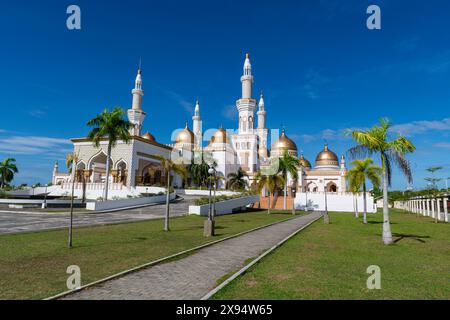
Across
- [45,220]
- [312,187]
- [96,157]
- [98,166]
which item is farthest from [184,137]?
[45,220]

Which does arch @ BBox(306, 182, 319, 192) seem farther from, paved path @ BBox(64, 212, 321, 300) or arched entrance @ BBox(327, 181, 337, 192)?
paved path @ BBox(64, 212, 321, 300)

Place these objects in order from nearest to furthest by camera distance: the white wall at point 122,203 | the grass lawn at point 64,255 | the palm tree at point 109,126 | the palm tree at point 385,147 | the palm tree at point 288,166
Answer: the grass lawn at point 64,255 < the palm tree at point 385,147 < the white wall at point 122,203 < the palm tree at point 109,126 < the palm tree at point 288,166

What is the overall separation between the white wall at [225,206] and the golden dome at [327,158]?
3822 centimetres

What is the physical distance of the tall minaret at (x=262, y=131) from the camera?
7444 centimetres

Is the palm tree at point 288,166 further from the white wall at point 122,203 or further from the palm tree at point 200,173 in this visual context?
the palm tree at point 200,173

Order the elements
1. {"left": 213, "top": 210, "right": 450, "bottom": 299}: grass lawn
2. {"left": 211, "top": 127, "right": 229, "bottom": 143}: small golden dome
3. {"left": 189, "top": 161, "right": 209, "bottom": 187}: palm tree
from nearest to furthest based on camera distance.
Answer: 1. {"left": 213, "top": 210, "right": 450, "bottom": 299}: grass lawn
2. {"left": 189, "top": 161, "right": 209, "bottom": 187}: palm tree
3. {"left": 211, "top": 127, "right": 229, "bottom": 143}: small golden dome

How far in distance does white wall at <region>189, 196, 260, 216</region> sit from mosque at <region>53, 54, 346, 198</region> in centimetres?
829

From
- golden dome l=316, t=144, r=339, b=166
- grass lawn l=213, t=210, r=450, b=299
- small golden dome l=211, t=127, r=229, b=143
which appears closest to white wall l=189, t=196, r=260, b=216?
grass lawn l=213, t=210, r=450, b=299

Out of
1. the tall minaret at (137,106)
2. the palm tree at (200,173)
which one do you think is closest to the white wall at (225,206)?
the palm tree at (200,173)

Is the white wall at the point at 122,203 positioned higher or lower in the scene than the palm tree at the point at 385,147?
lower

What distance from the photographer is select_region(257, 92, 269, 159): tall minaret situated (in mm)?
74438

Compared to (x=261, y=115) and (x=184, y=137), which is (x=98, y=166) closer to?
(x=184, y=137)

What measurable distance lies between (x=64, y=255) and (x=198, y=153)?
181ft
